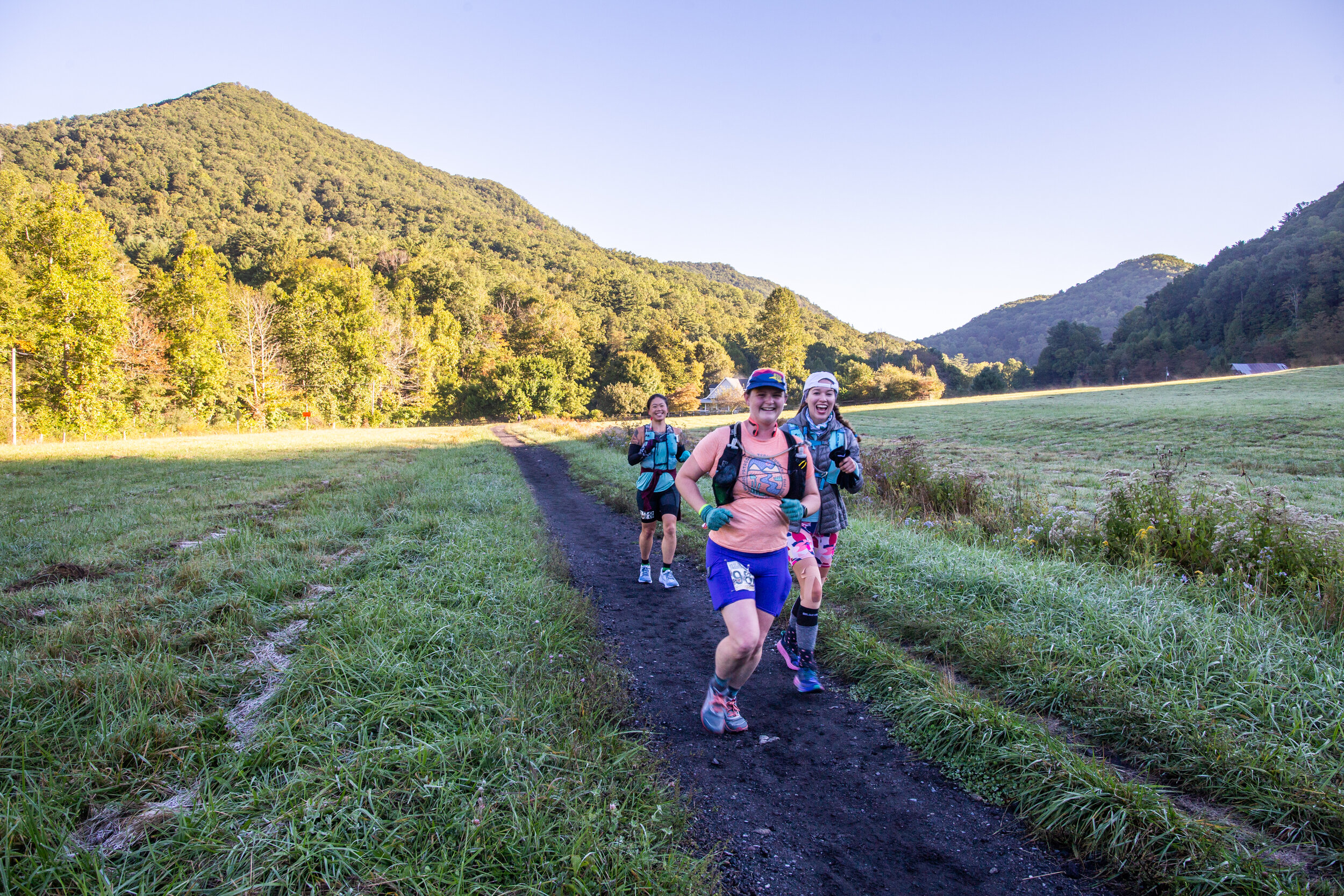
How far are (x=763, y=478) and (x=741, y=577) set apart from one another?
0.63 metres

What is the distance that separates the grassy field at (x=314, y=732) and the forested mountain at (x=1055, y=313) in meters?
170

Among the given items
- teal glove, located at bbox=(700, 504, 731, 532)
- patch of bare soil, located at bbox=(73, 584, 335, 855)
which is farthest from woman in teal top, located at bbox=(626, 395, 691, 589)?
patch of bare soil, located at bbox=(73, 584, 335, 855)

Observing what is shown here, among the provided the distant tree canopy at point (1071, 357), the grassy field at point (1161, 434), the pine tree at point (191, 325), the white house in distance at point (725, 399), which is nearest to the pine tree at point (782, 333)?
the white house in distance at point (725, 399)

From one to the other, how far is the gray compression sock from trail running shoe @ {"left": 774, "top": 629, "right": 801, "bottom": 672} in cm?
7

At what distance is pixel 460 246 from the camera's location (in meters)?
87.6

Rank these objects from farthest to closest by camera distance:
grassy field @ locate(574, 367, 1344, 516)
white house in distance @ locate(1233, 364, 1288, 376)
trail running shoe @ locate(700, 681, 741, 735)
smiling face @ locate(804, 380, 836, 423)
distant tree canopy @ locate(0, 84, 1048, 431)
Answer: white house in distance @ locate(1233, 364, 1288, 376), distant tree canopy @ locate(0, 84, 1048, 431), grassy field @ locate(574, 367, 1344, 516), smiling face @ locate(804, 380, 836, 423), trail running shoe @ locate(700, 681, 741, 735)

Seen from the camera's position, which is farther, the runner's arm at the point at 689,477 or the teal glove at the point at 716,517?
the runner's arm at the point at 689,477

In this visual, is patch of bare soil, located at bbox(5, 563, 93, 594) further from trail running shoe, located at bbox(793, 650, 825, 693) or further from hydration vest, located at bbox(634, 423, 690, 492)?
trail running shoe, located at bbox(793, 650, 825, 693)

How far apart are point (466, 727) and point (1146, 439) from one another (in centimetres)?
2506

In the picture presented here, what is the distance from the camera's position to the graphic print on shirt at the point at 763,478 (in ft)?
11.5

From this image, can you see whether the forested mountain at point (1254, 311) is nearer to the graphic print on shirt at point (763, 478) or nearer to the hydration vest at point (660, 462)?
the hydration vest at point (660, 462)

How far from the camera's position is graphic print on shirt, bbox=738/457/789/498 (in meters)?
3.49

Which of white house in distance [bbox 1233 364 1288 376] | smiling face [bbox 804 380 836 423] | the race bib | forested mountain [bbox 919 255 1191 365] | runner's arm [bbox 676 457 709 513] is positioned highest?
forested mountain [bbox 919 255 1191 365]

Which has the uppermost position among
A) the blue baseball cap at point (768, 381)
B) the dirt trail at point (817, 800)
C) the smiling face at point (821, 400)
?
the blue baseball cap at point (768, 381)
